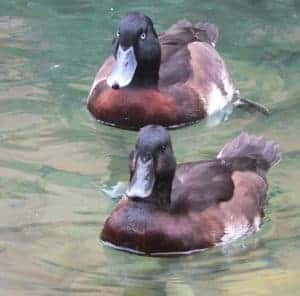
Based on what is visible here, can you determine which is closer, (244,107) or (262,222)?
(262,222)

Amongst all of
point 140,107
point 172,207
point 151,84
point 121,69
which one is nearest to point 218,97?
point 151,84

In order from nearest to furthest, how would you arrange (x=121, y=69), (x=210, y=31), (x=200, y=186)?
1. (x=200, y=186)
2. (x=121, y=69)
3. (x=210, y=31)

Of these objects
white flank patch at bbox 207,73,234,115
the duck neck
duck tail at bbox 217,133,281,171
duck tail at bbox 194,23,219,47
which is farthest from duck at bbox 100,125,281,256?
duck tail at bbox 194,23,219,47

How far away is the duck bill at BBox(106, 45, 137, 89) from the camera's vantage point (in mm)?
8680

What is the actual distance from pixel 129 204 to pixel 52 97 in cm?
243

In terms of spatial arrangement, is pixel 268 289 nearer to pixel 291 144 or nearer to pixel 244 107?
pixel 291 144

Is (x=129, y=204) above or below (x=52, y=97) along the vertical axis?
above

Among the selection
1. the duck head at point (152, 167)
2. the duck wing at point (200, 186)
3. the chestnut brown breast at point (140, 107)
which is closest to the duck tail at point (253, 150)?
the duck wing at point (200, 186)

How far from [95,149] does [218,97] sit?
4.65ft

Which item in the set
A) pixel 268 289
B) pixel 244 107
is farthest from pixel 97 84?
pixel 268 289

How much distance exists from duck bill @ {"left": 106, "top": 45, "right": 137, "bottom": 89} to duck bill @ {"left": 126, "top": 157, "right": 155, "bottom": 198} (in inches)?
79.3

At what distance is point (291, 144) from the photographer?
824 centimetres

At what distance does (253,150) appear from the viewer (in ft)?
25.2

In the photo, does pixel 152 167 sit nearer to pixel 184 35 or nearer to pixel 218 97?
pixel 218 97
